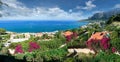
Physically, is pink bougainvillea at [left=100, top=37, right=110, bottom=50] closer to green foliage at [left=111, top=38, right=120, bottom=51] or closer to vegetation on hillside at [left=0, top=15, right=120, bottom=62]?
vegetation on hillside at [left=0, top=15, right=120, bottom=62]

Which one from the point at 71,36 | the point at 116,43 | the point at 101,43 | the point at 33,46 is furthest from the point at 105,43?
the point at 33,46

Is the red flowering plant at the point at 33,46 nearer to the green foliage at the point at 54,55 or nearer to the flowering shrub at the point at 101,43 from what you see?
the green foliage at the point at 54,55

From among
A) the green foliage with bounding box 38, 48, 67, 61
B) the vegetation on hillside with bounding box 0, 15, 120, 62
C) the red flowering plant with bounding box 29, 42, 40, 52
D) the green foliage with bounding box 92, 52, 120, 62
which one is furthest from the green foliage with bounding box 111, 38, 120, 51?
the red flowering plant with bounding box 29, 42, 40, 52

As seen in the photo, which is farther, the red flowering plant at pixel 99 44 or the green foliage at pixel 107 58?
the red flowering plant at pixel 99 44

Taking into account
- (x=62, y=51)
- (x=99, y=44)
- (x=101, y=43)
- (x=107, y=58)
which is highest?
(x=101, y=43)

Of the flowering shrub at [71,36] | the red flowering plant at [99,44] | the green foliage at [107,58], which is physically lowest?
the green foliage at [107,58]

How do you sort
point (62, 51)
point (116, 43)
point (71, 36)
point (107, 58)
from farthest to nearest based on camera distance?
point (71, 36) → point (116, 43) → point (62, 51) → point (107, 58)

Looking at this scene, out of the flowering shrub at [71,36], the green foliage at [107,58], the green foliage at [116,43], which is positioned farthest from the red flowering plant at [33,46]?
the green foliage at [107,58]

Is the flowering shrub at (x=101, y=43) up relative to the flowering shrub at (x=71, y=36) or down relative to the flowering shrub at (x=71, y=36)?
down

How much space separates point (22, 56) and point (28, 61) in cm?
141

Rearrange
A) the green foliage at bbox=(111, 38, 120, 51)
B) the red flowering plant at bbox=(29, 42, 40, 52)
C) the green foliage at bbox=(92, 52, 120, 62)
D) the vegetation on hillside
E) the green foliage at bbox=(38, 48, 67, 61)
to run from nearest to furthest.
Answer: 1. the green foliage at bbox=(92, 52, 120, 62)
2. the vegetation on hillside
3. the green foliage at bbox=(38, 48, 67, 61)
4. the green foliage at bbox=(111, 38, 120, 51)
5. the red flowering plant at bbox=(29, 42, 40, 52)

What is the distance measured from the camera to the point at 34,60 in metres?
28.8

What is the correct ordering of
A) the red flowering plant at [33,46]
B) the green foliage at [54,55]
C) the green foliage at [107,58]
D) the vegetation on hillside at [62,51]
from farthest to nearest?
the red flowering plant at [33,46]
the green foliage at [54,55]
the vegetation on hillside at [62,51]
the green foliage at [107,58]

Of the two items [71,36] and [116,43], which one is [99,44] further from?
[71,36]
